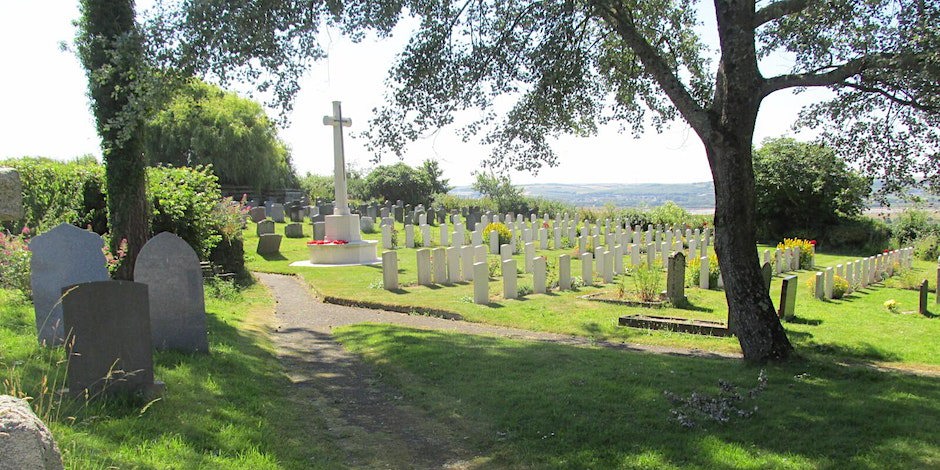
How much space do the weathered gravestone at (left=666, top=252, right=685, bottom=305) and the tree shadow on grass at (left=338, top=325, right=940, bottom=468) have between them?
5796mm

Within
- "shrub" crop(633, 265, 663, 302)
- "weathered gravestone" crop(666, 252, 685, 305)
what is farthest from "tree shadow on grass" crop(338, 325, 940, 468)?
"shrub" crop(633, 265, 663, 302)

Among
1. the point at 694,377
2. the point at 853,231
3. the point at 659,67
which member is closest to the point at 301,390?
the point at 694,377

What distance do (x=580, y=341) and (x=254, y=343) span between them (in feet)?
17.5

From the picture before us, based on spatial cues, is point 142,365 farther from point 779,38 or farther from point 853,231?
point 853,231

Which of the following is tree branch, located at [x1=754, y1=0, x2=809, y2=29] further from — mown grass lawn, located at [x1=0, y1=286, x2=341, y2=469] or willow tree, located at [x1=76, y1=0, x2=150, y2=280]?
willow tree, located at [x1=76, y1=0, x2=150, y2=280]

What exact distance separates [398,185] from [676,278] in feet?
117

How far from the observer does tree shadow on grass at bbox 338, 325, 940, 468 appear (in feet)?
17.4

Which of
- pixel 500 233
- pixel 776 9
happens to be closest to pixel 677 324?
pixel 776 9

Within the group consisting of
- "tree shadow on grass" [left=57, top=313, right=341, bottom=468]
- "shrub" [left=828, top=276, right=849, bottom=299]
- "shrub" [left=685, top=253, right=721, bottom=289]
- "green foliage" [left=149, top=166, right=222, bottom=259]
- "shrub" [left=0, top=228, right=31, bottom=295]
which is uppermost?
"green foliage" [left=149, top=166, right=222, bottom=259]

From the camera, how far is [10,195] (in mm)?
3545

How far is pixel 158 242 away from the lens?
8.17 metres

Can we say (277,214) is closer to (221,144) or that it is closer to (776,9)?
(221,144)

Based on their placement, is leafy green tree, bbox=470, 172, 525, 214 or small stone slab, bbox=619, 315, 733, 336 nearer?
small stone slab, bbox=619, 315, 733, 336

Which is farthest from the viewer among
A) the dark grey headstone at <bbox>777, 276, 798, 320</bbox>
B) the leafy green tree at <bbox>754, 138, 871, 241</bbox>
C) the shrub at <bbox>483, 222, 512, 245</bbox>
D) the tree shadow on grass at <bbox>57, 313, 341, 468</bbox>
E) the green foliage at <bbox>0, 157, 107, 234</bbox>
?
the leafy green tree at <bbox>754, 138, 871, 241</bbox>
